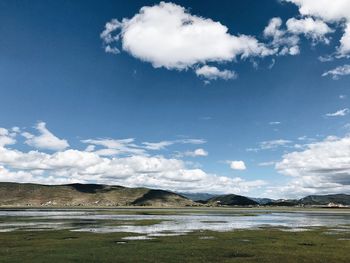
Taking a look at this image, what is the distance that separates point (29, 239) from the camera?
56.6 m

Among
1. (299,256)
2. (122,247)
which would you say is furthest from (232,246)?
(122,247)

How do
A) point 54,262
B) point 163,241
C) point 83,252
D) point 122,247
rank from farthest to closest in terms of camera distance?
point 163,241, point 122,247, point 83,252, point 54,262

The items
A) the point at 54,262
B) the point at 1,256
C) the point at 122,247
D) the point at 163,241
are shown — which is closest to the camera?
the point at 54,262

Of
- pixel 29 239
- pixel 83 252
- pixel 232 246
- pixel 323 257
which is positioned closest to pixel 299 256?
pixel 323 257

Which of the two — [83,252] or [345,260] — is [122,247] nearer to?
[83,252]

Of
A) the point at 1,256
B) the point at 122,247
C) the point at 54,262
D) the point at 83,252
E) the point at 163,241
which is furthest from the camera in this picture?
the point at 163,241

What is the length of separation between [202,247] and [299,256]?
1148 centimetres

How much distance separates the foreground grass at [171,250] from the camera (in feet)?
129

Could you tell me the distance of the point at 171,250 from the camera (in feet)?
148

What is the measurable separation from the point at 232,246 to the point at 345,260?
1409 cm

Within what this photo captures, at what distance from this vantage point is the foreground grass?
3947 centimetres

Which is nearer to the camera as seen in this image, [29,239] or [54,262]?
[54,262]

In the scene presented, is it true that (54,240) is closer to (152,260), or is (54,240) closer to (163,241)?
(163,241)

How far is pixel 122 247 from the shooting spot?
47469 millimetres
